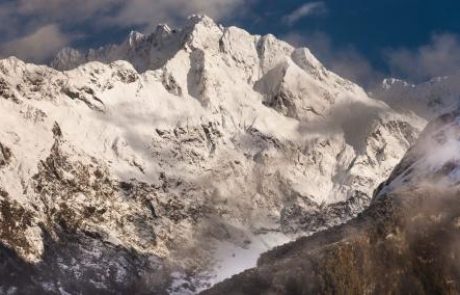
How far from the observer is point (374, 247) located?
18888cm

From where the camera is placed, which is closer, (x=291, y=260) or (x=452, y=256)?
(x=452, y=256)

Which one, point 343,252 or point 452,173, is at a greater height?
point 452,173

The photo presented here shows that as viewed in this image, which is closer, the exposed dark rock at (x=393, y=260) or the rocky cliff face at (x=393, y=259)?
the exposed dark rock at (x=393, y=260)

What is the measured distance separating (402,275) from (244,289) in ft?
94.7

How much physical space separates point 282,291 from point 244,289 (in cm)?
984

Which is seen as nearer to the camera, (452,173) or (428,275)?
(428,275)

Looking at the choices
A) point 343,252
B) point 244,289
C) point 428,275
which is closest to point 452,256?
point 428,275

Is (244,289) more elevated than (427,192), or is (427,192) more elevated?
(427,192)

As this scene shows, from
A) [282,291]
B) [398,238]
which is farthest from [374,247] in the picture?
[282,291]

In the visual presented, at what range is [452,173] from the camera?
195 metres

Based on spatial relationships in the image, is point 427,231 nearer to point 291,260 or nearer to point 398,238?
point 398,238

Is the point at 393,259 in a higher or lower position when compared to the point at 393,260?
higher

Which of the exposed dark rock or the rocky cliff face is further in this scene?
the rocky cliff face

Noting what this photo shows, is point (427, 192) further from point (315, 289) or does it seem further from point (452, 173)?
point (315, 289)
